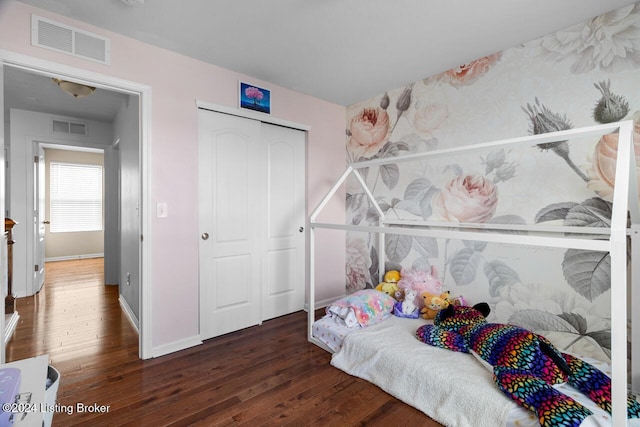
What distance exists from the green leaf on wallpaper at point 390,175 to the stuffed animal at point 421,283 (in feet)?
3.04

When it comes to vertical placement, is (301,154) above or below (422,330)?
above


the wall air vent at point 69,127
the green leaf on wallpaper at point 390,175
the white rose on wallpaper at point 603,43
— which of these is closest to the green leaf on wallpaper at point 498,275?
the green leaf on wallpaper at point 390,175

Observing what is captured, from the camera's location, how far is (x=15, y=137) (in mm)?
3641

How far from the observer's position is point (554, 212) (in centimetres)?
205

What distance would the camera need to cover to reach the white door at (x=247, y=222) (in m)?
2.59

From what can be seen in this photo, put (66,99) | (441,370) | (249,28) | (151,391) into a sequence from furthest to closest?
(66,99) → (249,28) → (151,391) → (441,370)

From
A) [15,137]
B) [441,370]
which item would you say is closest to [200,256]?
[441,370]

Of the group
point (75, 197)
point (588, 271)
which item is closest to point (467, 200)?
point (588, 271)

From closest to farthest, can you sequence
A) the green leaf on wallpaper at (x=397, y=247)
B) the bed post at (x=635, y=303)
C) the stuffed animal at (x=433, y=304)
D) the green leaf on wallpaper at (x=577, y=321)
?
the bed post at (x=635, y=303)
the green leaf on wallpaper at (x=577, y=321)
the stuffed animal at (x=433, y=304)
the green leaf on wallpaper at (x=397, y=247)

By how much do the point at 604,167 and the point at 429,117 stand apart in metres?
1.34

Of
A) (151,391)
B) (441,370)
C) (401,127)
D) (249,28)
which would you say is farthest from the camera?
(401,127)

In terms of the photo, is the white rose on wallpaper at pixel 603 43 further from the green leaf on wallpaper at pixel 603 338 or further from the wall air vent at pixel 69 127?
the wall air vent at pixel 69 127

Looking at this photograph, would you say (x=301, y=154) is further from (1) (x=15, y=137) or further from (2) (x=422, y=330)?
(1) (x=15, y=137)

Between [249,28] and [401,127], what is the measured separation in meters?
1.69
